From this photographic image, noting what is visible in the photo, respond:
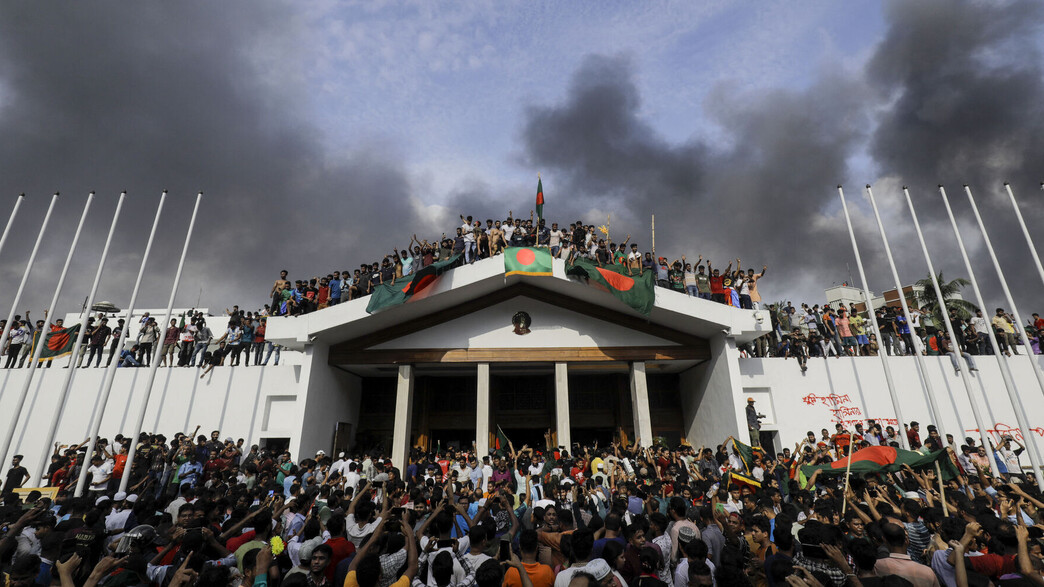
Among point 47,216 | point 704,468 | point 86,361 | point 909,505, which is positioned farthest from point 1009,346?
point 86,361

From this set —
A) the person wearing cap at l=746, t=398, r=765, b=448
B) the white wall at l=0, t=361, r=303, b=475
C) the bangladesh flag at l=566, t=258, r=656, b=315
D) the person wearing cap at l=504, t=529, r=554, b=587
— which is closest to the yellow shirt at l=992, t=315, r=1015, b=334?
the person wearing cap at l=746, t=398, r=765, b=448

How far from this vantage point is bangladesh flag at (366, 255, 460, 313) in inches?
528

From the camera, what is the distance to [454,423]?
17.5 meters

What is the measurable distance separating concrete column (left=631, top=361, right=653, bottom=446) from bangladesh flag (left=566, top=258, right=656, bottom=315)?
232 centimetres

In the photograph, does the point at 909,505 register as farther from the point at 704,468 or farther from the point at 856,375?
the point at 856,375

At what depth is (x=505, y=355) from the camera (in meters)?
15.1

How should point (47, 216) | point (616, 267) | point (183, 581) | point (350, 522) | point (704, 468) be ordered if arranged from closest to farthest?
point (183, 581)
point (350, 522)
point (704, 468)
point (47, 216)
point (616, 267)

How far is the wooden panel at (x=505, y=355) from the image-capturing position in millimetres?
15078

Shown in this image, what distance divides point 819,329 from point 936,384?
11.8 ft

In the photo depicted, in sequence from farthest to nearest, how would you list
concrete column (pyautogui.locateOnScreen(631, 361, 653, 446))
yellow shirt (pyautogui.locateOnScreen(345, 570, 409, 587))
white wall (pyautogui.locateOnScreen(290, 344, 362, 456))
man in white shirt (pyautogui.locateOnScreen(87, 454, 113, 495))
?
concrete column (pyautogui.locateOnScreen(631, 361, 653, 446)) < white wall (pyautogui.locateOnScreen(290, 344, 362, 456)) < man in white shirt (pyautogui.locateOnScreen(87, 454, 113, 495)) < yellow shirt (pyautogui.locateOnScreen(345, 570, 409, 587))

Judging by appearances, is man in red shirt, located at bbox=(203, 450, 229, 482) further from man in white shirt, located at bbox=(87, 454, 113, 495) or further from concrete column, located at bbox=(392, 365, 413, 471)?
concrete column, located at bbox=(392, 365, 413, 471)

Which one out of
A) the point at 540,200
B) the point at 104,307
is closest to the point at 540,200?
the point at 540,200

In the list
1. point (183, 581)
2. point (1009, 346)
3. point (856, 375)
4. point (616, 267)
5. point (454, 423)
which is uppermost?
point (616, 267)

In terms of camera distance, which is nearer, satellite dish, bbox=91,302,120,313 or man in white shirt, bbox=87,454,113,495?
man in white shirt, bbox=87,454,113,495
